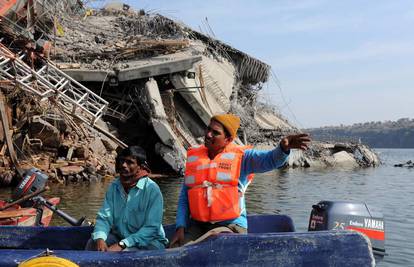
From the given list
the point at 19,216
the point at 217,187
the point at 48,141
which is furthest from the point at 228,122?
the point at 48,141

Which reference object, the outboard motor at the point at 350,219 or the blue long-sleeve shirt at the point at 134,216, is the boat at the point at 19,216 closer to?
the blue long-sleeve shirt at the point at 134,216

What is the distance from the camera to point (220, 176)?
493 cm

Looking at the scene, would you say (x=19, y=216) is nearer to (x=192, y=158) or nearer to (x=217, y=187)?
(x=192, y=158)

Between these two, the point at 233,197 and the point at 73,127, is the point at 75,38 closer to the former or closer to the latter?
the point at 73,127

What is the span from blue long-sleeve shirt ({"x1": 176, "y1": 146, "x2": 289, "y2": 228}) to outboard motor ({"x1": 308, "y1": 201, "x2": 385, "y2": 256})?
1.54 metres

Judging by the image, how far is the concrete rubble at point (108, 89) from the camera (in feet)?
56.6

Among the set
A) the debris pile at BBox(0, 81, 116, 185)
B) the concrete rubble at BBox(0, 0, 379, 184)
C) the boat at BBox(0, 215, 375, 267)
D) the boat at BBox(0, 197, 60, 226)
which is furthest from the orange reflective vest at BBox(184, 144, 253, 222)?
the debris pile at BBox(0, 81, 116, 185)

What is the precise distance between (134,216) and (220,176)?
36.1 inches

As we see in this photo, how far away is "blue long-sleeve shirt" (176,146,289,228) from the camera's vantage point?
4.87m

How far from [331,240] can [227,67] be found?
25.8 metres

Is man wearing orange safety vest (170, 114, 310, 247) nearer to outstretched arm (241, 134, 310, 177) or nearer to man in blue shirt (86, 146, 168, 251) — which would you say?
outstretched arm (241, 134, 310, 177)

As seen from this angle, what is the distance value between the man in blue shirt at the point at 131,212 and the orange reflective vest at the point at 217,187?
0.37 meters

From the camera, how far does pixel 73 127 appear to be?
18359 millimetres

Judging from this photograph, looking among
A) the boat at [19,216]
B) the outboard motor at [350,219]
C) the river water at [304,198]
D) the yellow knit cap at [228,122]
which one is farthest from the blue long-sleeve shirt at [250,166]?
the river water at [304,198]
